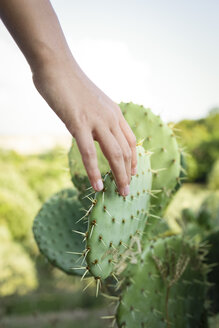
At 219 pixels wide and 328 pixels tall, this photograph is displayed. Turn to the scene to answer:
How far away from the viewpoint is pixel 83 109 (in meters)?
0.54

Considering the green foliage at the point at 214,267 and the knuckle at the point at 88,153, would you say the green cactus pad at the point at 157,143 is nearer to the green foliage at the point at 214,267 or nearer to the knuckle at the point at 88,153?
the green foliage at the point at 214,267

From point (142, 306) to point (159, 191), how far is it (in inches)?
12.0

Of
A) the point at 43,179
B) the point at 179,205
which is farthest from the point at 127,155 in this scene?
the point at 43,179

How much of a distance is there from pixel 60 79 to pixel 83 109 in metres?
0.05

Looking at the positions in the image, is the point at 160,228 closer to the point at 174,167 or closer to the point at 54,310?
the point at 174,167

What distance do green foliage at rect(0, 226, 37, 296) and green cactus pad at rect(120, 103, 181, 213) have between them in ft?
7.39

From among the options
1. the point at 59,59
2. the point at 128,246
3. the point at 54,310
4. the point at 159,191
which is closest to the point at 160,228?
the point at 159,191

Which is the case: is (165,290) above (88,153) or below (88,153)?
below

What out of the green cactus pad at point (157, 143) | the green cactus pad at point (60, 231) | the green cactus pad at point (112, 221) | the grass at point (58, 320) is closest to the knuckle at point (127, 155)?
the green cactus pad at point (112, 221)

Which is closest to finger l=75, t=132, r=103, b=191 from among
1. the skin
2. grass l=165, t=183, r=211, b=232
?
the skin

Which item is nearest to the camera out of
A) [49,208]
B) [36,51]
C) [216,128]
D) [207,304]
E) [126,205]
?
[36,51]

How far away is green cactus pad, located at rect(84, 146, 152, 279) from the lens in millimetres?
723

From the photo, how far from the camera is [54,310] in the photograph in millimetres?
2807

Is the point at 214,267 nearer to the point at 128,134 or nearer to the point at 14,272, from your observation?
the point at 128,134
